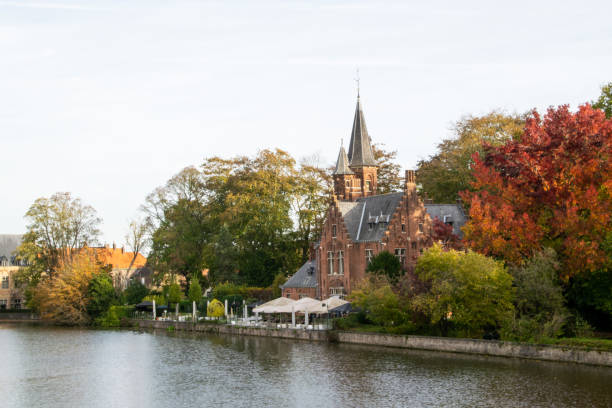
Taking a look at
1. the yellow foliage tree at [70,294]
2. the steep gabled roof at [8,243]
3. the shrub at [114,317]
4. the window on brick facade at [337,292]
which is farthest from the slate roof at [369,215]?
the steep gabled roof at [8,243]

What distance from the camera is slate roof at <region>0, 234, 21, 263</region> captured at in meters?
114

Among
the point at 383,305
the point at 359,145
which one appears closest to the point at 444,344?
the point at 383,305

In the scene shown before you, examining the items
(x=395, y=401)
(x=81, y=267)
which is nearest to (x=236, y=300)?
(x=81, y=267)

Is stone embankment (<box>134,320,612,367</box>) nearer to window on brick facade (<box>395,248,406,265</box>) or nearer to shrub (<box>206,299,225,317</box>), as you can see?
shrub (<box>206,299,225,317</box>)

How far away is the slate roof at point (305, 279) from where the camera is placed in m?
65.6

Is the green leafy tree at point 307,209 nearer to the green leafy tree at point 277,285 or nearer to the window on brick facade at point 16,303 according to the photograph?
the green leafy tree at point 277,285

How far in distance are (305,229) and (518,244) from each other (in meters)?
37.6

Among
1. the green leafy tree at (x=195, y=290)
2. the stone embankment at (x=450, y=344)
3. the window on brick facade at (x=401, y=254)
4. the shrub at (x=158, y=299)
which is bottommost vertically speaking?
the stone embankment at (x=450, y=344)

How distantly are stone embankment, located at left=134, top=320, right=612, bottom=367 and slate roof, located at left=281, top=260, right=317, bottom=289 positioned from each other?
9672 millimetres

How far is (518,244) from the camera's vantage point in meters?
41.9

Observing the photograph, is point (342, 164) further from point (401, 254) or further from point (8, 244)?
point (8, 244)

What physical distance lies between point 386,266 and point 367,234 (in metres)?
7.08

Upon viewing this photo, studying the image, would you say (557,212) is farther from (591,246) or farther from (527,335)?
(527,335)

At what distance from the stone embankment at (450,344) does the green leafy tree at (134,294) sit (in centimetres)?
2402
